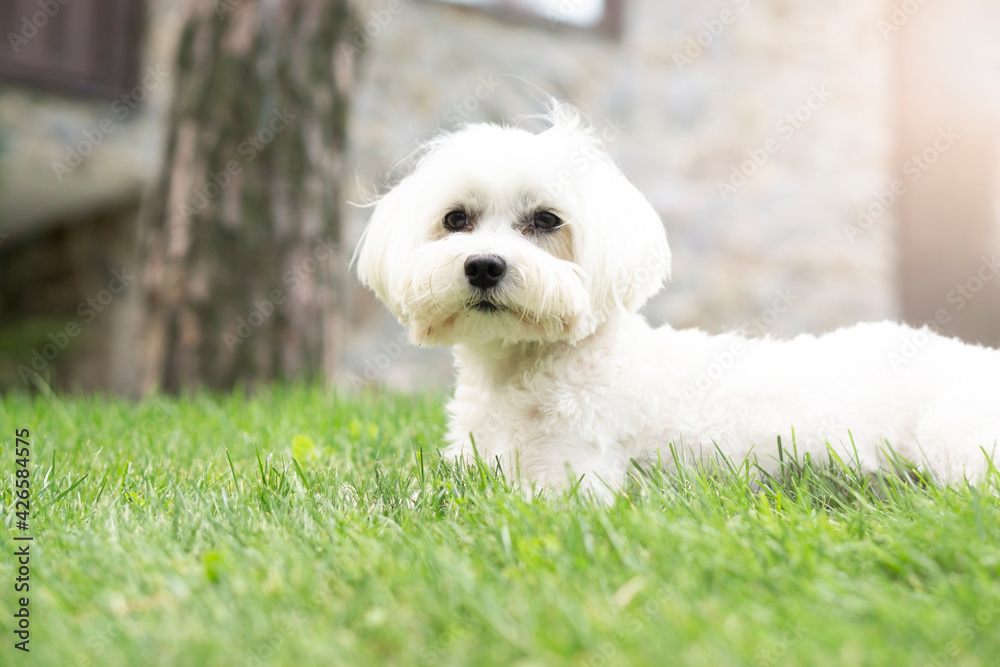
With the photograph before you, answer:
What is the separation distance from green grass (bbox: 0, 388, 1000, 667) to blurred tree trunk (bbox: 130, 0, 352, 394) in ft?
6.88

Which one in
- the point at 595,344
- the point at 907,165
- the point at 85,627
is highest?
the point at 907,165

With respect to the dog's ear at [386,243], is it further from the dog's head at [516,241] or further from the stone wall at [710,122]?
the stone wall at [710,122]

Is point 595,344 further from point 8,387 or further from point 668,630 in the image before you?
point 8,387

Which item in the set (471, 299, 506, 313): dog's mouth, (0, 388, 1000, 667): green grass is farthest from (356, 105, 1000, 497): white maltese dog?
(0, 388, 1000, 667): green grass

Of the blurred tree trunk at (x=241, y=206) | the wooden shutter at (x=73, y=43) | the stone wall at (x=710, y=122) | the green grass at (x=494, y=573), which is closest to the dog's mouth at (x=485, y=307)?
the green grass at (x=494, y=573)

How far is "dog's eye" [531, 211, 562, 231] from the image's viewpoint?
8.62ft

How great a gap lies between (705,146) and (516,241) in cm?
599

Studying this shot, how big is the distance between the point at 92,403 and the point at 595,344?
8.95ft

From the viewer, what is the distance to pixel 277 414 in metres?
3.67

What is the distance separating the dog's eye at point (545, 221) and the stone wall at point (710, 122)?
4254mm

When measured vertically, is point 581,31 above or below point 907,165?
above

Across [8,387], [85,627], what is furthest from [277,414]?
[8,387]

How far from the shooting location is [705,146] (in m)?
8.01

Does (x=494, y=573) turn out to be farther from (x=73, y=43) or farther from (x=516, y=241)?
(x=73, y=43)
